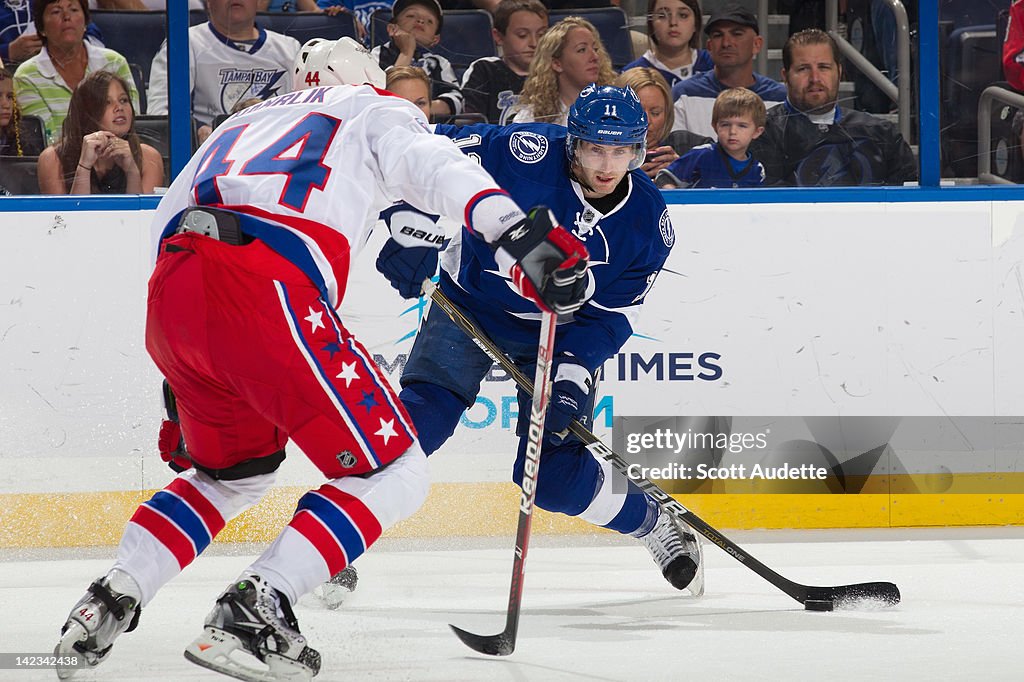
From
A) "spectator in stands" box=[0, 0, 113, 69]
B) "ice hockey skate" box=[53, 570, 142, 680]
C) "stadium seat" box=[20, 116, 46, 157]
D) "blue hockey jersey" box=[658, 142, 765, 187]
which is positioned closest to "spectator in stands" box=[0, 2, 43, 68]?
"spectator in stands" box=[0, 0, 113, 69]

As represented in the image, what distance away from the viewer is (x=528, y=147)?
2857 mm

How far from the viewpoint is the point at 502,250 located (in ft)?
6.37

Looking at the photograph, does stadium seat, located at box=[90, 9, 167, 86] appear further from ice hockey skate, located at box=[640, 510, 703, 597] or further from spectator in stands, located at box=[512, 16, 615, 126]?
ice hockey skate, located at box=[640, 510, 703, 597]

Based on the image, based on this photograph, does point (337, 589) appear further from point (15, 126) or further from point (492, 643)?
point (15, 126)

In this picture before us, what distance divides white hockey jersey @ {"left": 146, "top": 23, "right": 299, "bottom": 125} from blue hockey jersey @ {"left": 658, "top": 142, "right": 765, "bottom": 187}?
3.99 feet

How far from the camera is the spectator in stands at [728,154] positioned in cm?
376

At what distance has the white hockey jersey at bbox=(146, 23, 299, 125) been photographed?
12.2 ft

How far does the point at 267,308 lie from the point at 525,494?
2.62ft

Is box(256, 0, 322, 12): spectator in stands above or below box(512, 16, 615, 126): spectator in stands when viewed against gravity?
above

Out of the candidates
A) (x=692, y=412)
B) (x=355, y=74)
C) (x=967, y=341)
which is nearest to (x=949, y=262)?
(x=967, y=341)

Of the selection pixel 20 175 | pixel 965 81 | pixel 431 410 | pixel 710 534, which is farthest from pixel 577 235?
pixel 20 175

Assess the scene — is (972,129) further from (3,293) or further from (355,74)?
(3,293)

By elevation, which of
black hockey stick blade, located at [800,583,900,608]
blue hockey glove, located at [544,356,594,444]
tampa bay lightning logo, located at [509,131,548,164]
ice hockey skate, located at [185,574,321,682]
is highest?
tampa bay lightning logo, located at [509,131,548,164]

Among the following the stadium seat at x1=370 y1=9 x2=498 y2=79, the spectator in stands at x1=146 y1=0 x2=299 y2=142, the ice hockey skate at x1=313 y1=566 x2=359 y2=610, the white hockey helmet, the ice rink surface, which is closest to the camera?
the white hockey helmet
